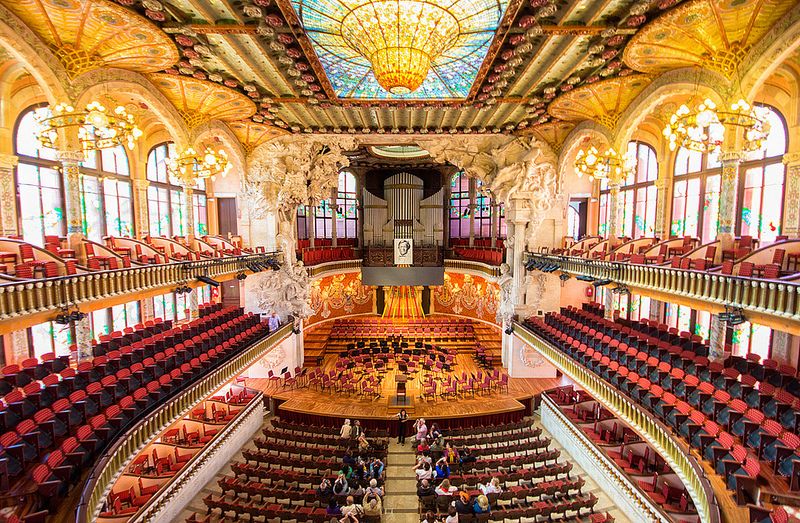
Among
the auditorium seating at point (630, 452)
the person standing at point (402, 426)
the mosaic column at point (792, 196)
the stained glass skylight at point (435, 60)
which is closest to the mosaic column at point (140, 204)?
the stained glass skylight at point (435, 60)

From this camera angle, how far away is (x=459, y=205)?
23797 mm

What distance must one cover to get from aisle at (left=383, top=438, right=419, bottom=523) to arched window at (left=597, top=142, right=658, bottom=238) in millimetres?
11885

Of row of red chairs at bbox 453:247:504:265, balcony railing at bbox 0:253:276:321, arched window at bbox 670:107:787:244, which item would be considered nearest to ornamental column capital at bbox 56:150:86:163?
balcony railing at bbox 0:253:276:321

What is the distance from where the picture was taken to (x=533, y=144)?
16.1 meters

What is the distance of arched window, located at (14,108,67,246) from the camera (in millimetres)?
10406

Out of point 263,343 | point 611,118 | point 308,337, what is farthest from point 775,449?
point 308,337

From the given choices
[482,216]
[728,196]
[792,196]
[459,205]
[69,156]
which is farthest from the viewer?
[459,205]

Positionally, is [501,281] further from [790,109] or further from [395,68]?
[395,68]

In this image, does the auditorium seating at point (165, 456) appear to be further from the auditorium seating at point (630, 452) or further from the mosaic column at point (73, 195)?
the auditorium seating at point (630, 452)

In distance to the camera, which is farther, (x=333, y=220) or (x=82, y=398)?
(x=333, y=220)

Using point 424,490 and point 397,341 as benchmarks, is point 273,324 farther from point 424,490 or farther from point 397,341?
point 424,490

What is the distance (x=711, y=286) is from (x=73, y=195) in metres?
13.8

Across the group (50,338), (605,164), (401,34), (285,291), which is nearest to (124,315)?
(50,338)

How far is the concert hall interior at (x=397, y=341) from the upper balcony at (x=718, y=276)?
0.06 m
